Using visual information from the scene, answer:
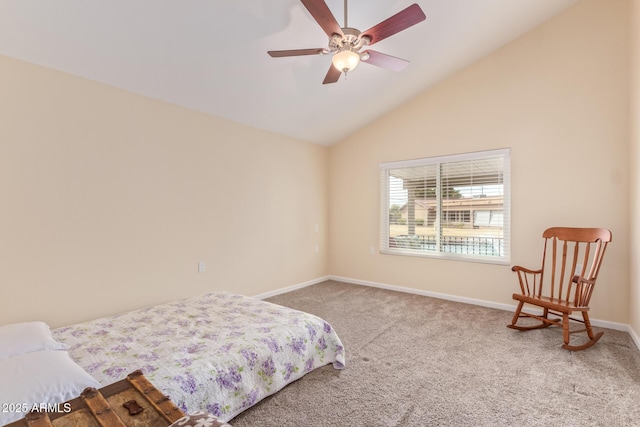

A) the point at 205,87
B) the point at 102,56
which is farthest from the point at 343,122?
the point at 102,56

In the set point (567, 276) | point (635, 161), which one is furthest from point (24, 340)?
point (635, 161)

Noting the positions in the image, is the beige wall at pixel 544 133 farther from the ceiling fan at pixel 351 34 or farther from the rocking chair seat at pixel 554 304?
the ceiling fan at pixel 351 34

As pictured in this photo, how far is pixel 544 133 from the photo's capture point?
3559 mm

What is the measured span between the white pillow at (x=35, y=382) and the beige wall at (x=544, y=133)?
4088 mm

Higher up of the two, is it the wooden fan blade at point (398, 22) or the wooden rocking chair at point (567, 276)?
the wooden fan blade at point (398, 22)

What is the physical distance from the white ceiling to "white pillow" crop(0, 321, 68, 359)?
2.06 meters

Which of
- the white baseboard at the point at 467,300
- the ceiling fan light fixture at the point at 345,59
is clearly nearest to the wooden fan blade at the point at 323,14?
the ceiling fan light fixture at the point at 345,59

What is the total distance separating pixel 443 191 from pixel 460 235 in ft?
2.19

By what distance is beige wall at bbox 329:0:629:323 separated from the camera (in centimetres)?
319

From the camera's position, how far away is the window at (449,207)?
155 inches

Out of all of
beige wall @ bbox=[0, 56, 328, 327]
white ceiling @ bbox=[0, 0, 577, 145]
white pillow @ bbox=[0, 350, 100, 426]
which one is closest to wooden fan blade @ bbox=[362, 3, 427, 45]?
white ceiling @ bbox=[0, 0, 577, 145]

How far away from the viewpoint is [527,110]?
3658mm

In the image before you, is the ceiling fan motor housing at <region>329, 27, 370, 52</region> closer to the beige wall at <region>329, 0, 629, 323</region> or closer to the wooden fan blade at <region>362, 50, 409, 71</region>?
the wooden fan blade at <region>362, 50, 409, 71</region>

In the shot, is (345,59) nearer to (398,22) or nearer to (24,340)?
(398,22)
